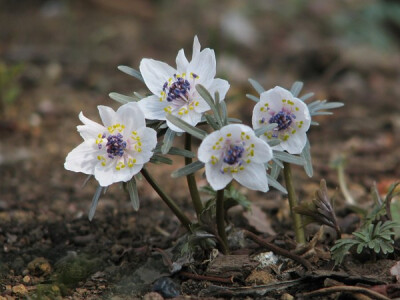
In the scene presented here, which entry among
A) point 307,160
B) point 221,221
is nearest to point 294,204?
point 307,160

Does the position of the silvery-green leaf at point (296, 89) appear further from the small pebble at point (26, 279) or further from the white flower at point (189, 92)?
the small pebble at point (26, 279)

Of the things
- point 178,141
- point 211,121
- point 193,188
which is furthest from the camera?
point 178,141

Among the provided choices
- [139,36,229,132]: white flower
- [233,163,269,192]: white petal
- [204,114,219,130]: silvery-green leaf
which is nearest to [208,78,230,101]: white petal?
[139,36,229,132]: white flower

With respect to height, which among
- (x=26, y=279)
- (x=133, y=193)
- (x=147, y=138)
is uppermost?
(x=147, y=138)

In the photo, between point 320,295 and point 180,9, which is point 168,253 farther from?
point 180,9

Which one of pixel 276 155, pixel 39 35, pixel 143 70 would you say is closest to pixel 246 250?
pixel 276 155

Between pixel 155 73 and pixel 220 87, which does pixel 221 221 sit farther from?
pixel 155 73

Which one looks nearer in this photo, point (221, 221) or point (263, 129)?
point (263, 129)

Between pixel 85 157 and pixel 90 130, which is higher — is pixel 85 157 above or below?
below
